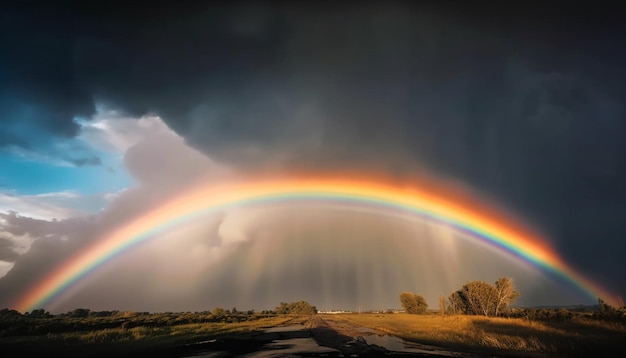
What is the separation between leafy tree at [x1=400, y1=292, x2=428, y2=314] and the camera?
16038 centimetres

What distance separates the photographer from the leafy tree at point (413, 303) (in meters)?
160

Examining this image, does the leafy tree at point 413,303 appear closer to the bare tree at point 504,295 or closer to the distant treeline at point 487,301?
the distant treeline at point 487,301

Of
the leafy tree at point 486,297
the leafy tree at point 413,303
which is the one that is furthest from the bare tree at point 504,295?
the leafy tree at point 413,303

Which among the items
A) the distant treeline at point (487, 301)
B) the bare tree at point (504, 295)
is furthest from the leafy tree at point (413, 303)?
the bare tree at point (504, 295)

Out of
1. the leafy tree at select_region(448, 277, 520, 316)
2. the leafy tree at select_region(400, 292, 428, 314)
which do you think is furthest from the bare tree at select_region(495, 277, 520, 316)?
the leafy tree at select_region(400, 292, 428, 314)

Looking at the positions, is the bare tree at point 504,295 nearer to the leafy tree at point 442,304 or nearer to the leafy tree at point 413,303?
the leafy tree at point 442,304

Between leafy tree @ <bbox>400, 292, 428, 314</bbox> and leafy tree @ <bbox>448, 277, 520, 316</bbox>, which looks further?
leafy tree @ <bbox>400, 292, 428, 314</bbox>

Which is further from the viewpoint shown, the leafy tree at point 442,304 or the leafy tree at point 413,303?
the leafy tree at point 413,303

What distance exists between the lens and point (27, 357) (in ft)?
100

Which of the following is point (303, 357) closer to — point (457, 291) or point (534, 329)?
point (534, 329)

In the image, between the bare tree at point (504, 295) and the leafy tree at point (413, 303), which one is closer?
the bare tree at point (504, 295)

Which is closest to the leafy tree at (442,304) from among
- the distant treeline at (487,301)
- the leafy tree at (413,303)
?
the distant treeline at (487,301)

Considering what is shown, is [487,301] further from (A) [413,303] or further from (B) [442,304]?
(A) [413,303]

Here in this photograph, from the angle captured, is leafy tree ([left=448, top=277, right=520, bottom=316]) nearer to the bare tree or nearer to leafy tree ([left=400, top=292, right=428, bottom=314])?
the bare tree
